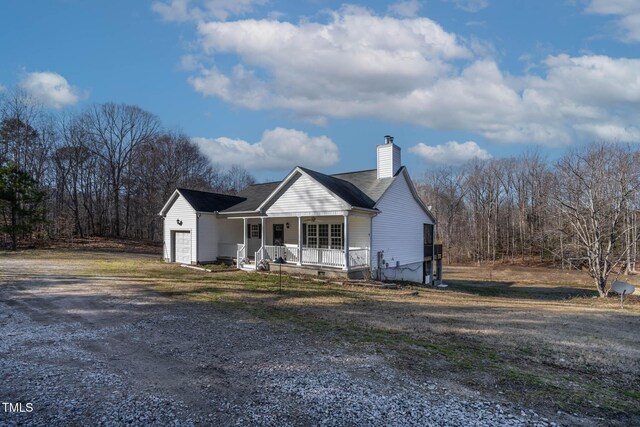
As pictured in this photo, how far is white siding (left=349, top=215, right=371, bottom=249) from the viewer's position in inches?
689

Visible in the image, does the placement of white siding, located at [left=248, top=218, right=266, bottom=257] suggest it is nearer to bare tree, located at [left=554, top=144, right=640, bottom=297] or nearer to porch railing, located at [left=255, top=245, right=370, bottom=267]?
porch railing, located at [left=255, top=245, right=370, bottom=267]

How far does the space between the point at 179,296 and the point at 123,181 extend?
119ft

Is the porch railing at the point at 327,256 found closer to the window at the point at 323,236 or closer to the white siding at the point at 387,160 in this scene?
the window at the point at 323,236

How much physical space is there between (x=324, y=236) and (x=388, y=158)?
523 cm

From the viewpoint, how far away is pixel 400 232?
19.9 metres

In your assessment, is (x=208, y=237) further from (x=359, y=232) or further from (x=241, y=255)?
(x=359, y=232)

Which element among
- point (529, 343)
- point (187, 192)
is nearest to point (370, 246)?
point (529, 343)

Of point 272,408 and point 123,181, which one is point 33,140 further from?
point 272,408

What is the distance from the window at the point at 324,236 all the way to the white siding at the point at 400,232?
6.63 feet

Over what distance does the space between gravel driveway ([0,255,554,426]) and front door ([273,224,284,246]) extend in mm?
12604

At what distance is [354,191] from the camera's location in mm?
18469

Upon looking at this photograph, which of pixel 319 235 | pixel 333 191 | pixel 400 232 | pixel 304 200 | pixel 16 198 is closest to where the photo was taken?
pixel 333 191

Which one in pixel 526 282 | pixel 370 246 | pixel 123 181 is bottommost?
pixel 526 282

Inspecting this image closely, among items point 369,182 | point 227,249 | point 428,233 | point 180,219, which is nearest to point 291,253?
point 227,249
